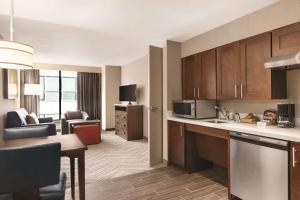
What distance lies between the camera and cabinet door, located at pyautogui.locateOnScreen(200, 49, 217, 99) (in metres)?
3.04

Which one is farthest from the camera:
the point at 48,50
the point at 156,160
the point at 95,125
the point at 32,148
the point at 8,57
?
the point at 95,125

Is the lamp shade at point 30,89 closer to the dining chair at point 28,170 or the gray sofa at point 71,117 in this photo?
the gray sofa at point 71,117

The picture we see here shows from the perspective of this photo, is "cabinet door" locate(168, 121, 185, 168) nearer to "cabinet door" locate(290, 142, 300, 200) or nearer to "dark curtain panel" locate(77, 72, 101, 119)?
"cabinet door" locate(290, 142, 300, 200)

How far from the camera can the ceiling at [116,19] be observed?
2.36 m

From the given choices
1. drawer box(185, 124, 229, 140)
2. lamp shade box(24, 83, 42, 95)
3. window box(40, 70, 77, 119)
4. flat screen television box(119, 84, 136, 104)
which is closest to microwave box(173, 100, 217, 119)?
drawer box(185, 124, 229, 140)

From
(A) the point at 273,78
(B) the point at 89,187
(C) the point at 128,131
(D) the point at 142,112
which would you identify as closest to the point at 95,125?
(C) the point at 128,131

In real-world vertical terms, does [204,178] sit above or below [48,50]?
below

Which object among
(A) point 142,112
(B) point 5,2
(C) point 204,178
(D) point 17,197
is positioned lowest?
(C) point 204,178

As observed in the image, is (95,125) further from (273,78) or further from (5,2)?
(273,78)

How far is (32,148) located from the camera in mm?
1372

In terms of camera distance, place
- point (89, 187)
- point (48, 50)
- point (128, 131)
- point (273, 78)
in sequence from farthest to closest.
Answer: point (128, 131), point (48, 50), point (89, 187), point (273, 78)

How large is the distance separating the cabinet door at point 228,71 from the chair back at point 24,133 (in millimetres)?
2538

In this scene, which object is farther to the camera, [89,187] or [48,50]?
[48,50]

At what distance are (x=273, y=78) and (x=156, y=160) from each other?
2333 millimetres
